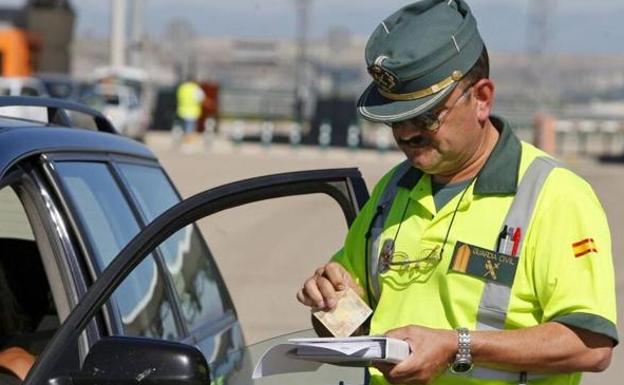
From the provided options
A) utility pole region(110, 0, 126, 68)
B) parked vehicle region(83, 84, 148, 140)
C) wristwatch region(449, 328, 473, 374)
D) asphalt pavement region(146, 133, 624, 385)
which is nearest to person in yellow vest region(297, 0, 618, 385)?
wristwatch region(449, 328, 473, 374)

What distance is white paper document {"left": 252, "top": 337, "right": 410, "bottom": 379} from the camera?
122 inches

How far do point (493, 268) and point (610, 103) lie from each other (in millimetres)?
72031

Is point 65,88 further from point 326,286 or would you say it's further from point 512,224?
point 512,224

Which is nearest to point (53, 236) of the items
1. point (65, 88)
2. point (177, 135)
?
point (65, 88)

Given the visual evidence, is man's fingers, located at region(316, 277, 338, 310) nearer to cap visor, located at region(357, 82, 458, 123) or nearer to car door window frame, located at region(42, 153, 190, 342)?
cap visor, located at region(357, 82, 458, 123)

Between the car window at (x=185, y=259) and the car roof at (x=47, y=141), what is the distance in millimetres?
85

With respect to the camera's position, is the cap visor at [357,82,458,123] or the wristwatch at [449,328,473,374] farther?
the cap visor at [357,82,458,123]

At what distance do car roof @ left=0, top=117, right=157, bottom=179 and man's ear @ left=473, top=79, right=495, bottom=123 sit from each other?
3.92 ft

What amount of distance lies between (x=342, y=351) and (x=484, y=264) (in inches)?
14.5

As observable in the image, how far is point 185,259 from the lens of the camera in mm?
5328

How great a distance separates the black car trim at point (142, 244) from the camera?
3.46 m

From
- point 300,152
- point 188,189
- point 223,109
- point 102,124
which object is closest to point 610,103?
point 223,109

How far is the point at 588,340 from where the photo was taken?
321 centimetres

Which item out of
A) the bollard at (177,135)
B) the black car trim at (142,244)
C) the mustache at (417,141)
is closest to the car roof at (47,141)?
the black car trim at (142,244)
